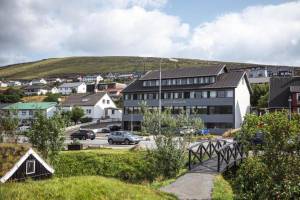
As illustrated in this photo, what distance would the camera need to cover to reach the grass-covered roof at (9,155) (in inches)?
899

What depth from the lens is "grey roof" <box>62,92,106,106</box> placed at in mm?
96875

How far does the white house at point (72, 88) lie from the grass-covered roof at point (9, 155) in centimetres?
12308

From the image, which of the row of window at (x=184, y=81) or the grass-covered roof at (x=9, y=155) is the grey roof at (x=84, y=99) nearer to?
the row of window at (x=184, y=81)

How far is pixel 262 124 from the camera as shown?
1392 cm

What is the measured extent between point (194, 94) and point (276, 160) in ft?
191

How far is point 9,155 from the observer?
23875mm

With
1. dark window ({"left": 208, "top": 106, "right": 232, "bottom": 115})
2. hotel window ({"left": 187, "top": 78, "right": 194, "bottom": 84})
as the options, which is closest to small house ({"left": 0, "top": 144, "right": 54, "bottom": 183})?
dark window ({"left": 208, "top": 106, "right": 232, "bottom": 115})

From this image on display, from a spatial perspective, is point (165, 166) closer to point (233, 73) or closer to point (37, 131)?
point (37, 131)

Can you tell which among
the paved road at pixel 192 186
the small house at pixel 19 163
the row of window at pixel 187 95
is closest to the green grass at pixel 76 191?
the paved road at pixel 192 186

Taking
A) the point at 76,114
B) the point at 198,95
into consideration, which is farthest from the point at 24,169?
the point at 76,114

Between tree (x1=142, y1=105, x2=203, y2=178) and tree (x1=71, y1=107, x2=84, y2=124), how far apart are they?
2544 inches

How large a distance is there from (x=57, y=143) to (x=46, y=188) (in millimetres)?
14914

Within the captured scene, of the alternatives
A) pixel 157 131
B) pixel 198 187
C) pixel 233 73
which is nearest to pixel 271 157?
pixel 198 187

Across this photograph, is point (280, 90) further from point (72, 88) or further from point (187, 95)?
point (72, 88)
